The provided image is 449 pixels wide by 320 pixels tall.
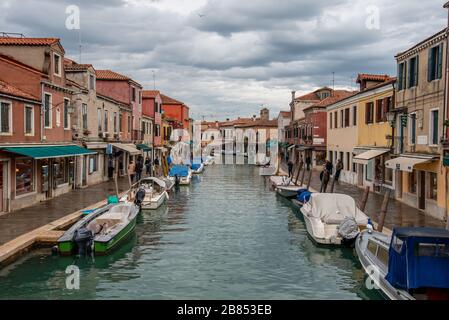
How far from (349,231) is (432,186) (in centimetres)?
704

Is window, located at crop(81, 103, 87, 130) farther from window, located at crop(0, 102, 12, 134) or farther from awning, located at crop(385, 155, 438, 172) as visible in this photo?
awning, located at crop(385, 155, 438, 172)

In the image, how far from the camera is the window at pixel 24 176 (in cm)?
2162

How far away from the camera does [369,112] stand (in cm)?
3175

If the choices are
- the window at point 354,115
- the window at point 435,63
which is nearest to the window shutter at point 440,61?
the window at point 435,63

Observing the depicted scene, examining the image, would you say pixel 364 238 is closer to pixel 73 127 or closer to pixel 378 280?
pixel 378 280

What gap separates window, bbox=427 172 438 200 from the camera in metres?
21.0

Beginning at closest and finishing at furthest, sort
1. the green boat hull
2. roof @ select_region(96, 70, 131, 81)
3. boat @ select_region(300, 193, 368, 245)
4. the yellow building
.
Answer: the green boat hull < boat @ select_region(300, 193, 368, 245) < the yellow building < roof @ select_region(96, 70, 131, 81)

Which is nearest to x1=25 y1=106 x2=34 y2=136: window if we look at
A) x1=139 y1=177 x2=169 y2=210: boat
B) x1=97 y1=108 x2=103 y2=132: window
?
x1=139 y1=177 x2=169 y2=210: boat

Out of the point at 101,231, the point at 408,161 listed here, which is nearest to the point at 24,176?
the point at 101,231

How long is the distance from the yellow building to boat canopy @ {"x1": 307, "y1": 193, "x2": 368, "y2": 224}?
9043 mm

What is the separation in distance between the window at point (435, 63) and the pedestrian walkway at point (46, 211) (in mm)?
17180

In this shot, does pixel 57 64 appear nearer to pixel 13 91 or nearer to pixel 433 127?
pixel 13 91

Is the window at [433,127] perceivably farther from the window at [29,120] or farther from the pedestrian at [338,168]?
the window at [29,120]
